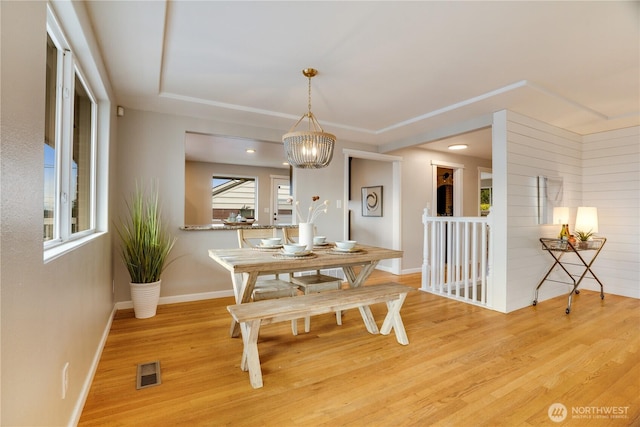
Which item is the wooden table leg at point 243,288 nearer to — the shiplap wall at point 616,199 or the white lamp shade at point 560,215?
the white lamp shade at point 560,215

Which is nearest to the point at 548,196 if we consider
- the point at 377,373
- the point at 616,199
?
the point at 616,199

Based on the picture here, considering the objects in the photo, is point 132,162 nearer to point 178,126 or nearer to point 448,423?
point 178,126

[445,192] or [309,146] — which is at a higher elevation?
[309,146]

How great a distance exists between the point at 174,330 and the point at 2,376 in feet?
6.90

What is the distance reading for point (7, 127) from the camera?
0.83 m

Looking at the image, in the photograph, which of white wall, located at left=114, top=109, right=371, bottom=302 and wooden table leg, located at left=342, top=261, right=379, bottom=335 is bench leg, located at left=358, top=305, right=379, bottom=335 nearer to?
wooden table leg, located at left=342, top=261, right=379, bottom=335

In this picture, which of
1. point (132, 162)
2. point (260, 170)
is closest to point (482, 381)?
point (132, 162)

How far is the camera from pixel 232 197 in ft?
24.0

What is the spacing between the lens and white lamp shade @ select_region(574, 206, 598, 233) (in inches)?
154

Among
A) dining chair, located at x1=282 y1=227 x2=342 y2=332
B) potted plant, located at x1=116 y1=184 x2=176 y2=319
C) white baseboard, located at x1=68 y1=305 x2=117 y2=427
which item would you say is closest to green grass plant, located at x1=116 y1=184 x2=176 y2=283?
potted plant, located at x1=116 y1=184 x2=176 y2=319

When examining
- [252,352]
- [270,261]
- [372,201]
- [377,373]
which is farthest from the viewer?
[372,201]

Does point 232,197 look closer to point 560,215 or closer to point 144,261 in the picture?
point 144,261

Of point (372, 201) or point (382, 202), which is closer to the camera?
point (382, 202)

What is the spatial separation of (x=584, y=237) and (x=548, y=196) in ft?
2.18
